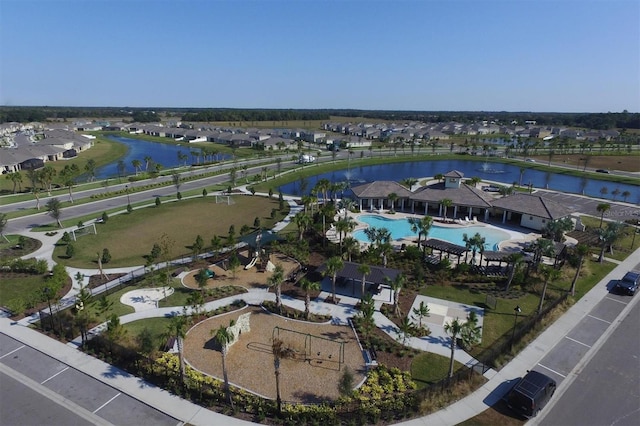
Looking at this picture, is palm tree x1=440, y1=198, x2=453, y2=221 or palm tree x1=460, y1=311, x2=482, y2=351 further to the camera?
palm tree x1=440, y1=198, x2=453, y2=221

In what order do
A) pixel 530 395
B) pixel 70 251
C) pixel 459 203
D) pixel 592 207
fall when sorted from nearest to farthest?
pixel 530 395, pixel 70 251, pixel 459 203, pixel 592 207

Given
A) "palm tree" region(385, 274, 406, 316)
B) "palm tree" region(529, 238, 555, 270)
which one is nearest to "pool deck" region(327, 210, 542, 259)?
"palm tree" region(529, 238, 555, 270)

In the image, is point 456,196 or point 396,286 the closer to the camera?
point 396,286

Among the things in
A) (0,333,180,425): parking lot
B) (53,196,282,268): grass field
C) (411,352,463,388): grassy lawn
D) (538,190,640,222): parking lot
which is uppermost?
(538,190,640,222): parking lot

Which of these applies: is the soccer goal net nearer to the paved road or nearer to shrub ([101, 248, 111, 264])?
shrub ([101, 248, 111, 264])

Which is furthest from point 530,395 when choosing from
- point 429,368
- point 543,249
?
point 543,249

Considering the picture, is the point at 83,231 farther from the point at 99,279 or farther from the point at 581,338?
the point at 581,338

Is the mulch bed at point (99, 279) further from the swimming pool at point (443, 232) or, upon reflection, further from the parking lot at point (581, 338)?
the parking lot at point (581, 338)
